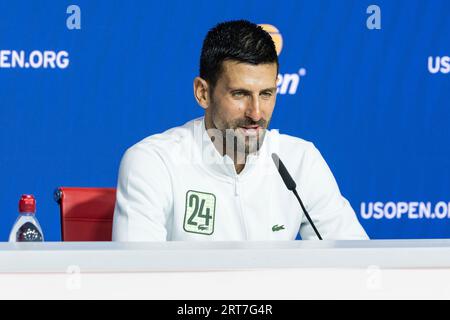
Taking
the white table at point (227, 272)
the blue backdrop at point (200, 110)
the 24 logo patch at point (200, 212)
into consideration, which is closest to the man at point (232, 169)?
the 24 logo patch at point (200, 212)

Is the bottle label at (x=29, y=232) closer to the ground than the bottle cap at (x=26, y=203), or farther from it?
closer to the ground

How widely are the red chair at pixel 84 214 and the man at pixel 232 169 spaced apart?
0.08m

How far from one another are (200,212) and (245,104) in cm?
30

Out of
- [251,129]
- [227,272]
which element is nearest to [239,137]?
[251,129]

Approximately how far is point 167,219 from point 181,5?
46.9 inches

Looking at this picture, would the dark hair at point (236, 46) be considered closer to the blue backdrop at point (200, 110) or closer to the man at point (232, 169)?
the man at point (232, 169)

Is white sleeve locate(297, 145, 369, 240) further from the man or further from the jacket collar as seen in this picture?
the jacket collar

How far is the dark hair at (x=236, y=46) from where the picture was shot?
2.22 m

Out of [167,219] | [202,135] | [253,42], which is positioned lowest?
[167,219]

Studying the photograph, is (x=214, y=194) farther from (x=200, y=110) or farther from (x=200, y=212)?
(x=200, y=110)

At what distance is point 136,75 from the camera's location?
3.11 metres

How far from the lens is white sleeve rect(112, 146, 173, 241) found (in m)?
1.99
